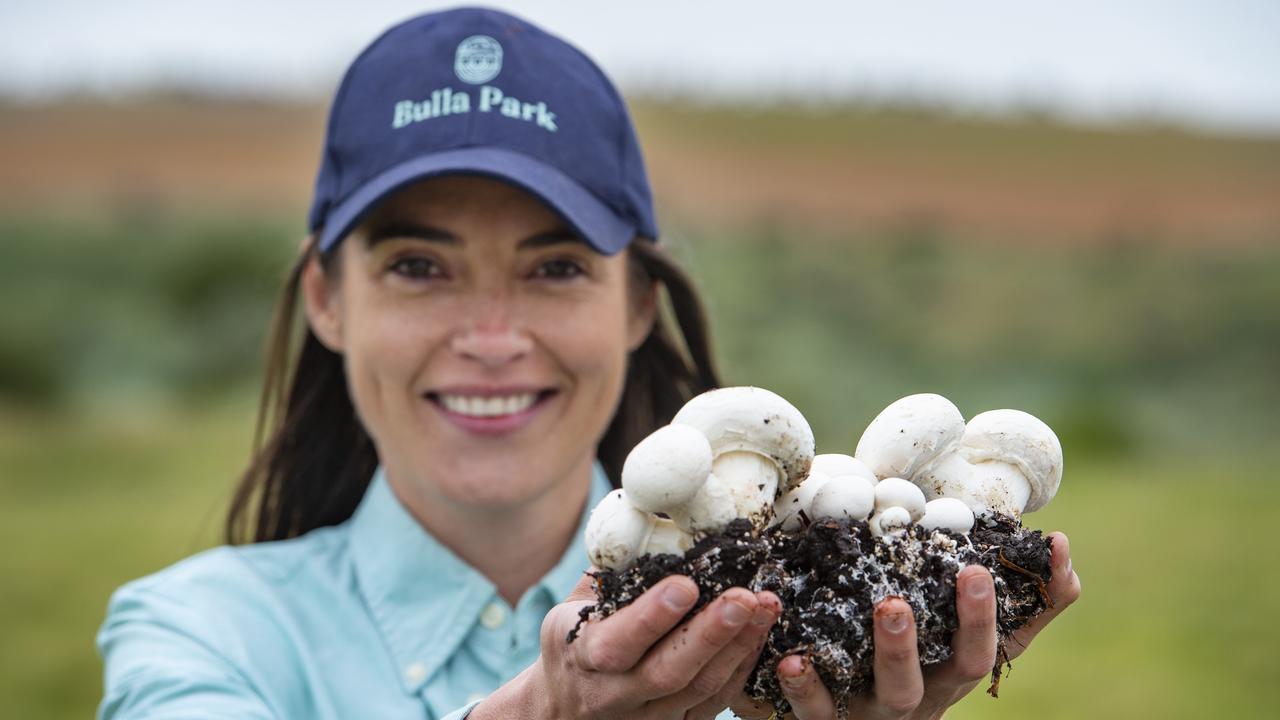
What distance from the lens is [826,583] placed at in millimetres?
1702

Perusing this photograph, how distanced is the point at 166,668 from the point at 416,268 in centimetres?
101

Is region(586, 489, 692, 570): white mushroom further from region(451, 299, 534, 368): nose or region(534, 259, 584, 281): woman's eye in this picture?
region(534, 259, 584, 281): woman's eye

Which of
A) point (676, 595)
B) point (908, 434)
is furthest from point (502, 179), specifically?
point (676, 595)

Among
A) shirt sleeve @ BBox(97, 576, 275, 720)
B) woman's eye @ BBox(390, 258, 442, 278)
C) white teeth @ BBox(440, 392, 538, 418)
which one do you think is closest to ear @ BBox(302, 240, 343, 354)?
woman's eye @ BBox(390, 258, 442, 278)

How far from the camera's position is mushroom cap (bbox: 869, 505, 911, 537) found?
5.72 ft

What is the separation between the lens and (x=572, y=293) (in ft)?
8.73

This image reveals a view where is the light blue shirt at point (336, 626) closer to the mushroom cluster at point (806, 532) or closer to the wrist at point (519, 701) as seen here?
the wrist at point (519, 701)

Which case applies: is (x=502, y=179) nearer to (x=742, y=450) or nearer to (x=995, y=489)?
(x=742, y=450)

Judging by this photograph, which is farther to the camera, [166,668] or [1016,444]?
[166,668]

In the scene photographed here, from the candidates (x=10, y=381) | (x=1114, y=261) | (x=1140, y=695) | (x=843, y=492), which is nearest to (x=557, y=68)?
(x=843, y=492)

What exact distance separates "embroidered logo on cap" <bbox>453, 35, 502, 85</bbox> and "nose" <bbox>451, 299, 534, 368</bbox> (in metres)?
0.52

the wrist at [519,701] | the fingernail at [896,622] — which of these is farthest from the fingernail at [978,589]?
the wrist at [519,701]

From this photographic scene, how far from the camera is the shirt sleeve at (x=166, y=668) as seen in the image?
223 cm

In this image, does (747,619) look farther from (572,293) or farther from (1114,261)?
(1114,261)
